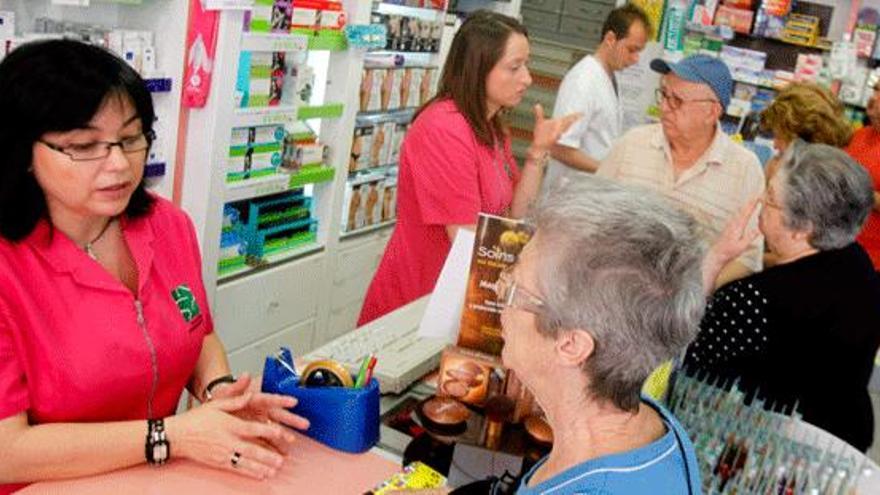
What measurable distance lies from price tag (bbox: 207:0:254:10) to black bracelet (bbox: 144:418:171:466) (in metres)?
2.15

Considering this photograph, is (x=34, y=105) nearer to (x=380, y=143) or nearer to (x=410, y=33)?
(x=380, y=143)

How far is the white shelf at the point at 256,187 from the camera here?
161 inches

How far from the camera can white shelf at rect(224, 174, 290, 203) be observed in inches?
161

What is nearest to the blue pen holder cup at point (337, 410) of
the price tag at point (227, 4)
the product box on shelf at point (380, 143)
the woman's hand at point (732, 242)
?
the woman's hand at point (732, 242)

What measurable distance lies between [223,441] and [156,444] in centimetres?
14

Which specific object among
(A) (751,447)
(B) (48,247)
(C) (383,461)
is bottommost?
(C) (383,461)

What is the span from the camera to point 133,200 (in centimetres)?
223

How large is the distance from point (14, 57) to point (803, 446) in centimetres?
200

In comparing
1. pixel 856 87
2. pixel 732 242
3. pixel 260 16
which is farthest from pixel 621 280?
pixel 856 87

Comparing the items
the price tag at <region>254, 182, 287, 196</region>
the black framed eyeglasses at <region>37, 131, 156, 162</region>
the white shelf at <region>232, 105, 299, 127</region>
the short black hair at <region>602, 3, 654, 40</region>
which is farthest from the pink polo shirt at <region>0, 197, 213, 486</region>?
the short black hair at <region>602, 3, 654, 40</region>

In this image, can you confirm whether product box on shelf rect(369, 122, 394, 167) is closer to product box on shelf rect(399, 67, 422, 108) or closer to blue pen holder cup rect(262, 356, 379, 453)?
product box on shelf rect(399, 67, 422, 108)

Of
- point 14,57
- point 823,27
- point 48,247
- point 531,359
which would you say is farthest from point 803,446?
point 823,27

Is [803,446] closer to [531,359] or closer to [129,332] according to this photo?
[531,359]

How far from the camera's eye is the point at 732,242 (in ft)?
9.75
